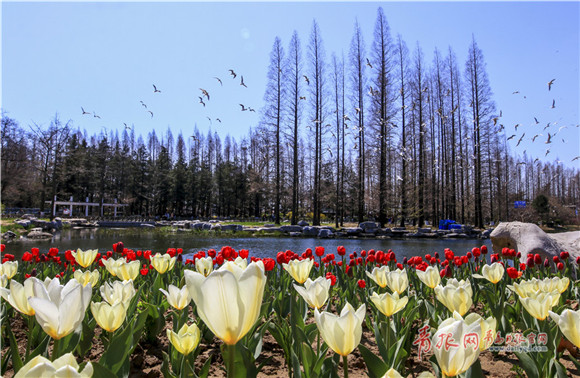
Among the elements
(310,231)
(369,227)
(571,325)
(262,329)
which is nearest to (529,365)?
(571,325)

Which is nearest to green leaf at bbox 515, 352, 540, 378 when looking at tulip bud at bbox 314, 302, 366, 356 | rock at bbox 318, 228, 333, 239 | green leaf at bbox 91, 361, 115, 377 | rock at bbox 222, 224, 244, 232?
tulip bud at bbox 314, 302, 366, 356

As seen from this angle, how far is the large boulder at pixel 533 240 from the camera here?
5.52 metres

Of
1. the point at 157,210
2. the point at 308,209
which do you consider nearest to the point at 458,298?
the point at 308,209

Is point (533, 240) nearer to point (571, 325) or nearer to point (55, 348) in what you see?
point (571, 325)

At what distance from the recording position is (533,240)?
18.6ft

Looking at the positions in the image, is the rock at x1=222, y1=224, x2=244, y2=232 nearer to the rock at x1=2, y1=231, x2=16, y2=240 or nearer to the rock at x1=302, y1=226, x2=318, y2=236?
the rock at x1=302, y1=226, x2=318, y2=236

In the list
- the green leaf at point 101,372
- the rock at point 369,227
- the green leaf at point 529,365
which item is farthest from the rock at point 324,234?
the green leaf at point 101,372

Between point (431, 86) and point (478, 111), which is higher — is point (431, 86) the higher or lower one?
the higher one

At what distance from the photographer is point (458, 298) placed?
1.58 meters

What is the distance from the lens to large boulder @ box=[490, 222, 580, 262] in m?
5.52

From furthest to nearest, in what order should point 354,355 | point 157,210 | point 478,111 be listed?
point 157,210 < point 478,111 < point 354,355

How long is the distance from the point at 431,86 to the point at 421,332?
31454 millimetres

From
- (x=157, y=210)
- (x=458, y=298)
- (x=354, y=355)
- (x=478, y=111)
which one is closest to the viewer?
(x=458, y=298)

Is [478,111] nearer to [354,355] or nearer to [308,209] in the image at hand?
[308,209]
